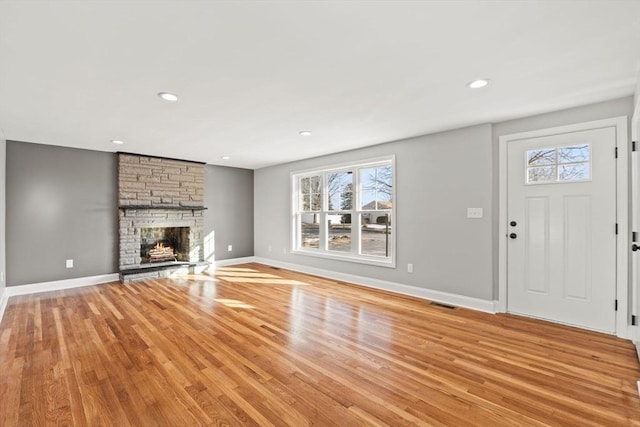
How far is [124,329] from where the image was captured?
124 inches

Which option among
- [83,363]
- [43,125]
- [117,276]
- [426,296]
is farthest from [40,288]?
[426,296]

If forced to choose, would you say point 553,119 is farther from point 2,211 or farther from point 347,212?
point 2,211

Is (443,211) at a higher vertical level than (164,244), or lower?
higher

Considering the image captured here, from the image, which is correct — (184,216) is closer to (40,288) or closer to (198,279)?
(198,279)

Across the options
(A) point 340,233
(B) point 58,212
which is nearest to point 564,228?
(A) point 340,233

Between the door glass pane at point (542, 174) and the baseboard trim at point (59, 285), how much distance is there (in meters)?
6.47

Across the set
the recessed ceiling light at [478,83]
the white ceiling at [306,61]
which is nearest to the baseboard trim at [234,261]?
the white ceiling at [306,61]

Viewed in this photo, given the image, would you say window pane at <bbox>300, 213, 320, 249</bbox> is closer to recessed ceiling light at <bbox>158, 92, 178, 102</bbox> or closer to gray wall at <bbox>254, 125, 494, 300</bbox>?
gray wall at <bbox>254, 125, 494, 300</bbox>

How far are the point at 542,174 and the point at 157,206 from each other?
604 cm

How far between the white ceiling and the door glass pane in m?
0.62

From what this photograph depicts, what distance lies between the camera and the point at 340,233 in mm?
5656

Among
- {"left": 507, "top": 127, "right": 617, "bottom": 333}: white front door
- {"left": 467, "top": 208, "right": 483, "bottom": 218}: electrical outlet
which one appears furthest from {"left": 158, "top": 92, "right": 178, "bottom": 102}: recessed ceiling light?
{"left": 507, "top": 127, "right": 617, "bottom": 333}: white front door

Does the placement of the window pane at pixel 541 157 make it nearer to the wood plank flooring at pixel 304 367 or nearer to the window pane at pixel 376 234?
the wood plank flooring at pixel 304 367

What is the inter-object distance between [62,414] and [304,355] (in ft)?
5.21
